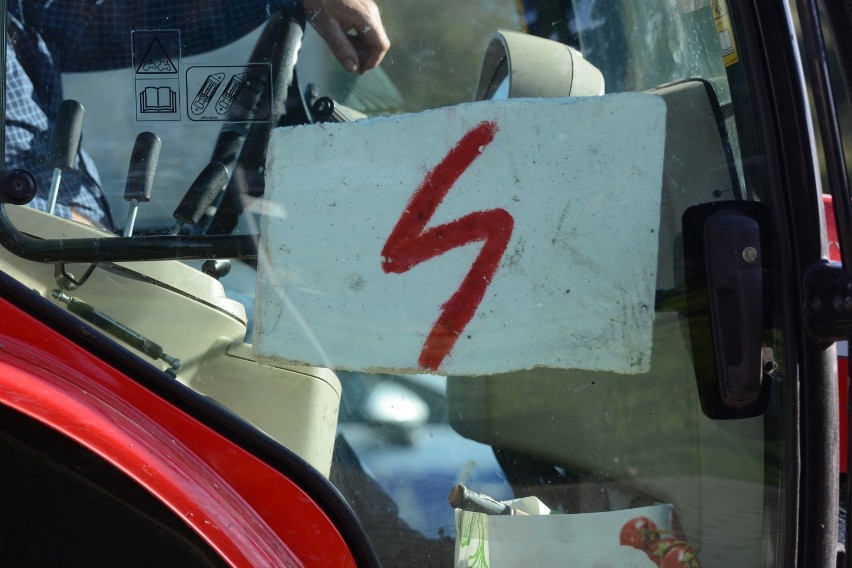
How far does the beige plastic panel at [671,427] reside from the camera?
1131 mm

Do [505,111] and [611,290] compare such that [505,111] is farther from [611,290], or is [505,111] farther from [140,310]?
[140,310]

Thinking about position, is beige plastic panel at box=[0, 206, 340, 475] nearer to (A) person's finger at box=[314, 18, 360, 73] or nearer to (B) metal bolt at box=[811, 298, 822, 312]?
(A) person's finger at box=[314, 18, 360, 73]

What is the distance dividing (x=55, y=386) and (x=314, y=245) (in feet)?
1.14

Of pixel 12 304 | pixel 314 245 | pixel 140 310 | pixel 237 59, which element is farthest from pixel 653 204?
pixel 12 304

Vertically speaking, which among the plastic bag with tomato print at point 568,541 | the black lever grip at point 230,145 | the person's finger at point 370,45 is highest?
the person's finger at point 370,45

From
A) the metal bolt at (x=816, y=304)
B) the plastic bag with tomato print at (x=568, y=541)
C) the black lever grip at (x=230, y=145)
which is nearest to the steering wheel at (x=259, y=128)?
the black lever grip at (x=230, y=145)

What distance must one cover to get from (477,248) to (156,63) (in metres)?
0.49

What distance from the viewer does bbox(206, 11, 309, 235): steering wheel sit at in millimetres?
1110

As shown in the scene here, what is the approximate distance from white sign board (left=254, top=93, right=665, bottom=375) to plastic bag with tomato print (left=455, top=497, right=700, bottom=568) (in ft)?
0.73

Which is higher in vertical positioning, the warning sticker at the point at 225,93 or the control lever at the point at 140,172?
the warning sticker at the point at 225,93

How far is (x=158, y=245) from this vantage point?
3.64 ft

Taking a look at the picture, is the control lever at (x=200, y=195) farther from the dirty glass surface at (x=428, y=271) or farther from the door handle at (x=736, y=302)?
the door handle at (x=736, y=302)

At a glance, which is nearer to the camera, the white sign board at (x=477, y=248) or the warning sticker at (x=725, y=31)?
the white sign board at (x=477, y=248)

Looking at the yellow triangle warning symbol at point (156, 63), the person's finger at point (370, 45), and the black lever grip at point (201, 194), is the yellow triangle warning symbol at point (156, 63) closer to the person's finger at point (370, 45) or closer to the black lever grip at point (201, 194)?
the black lever grip at point (201, 194)
